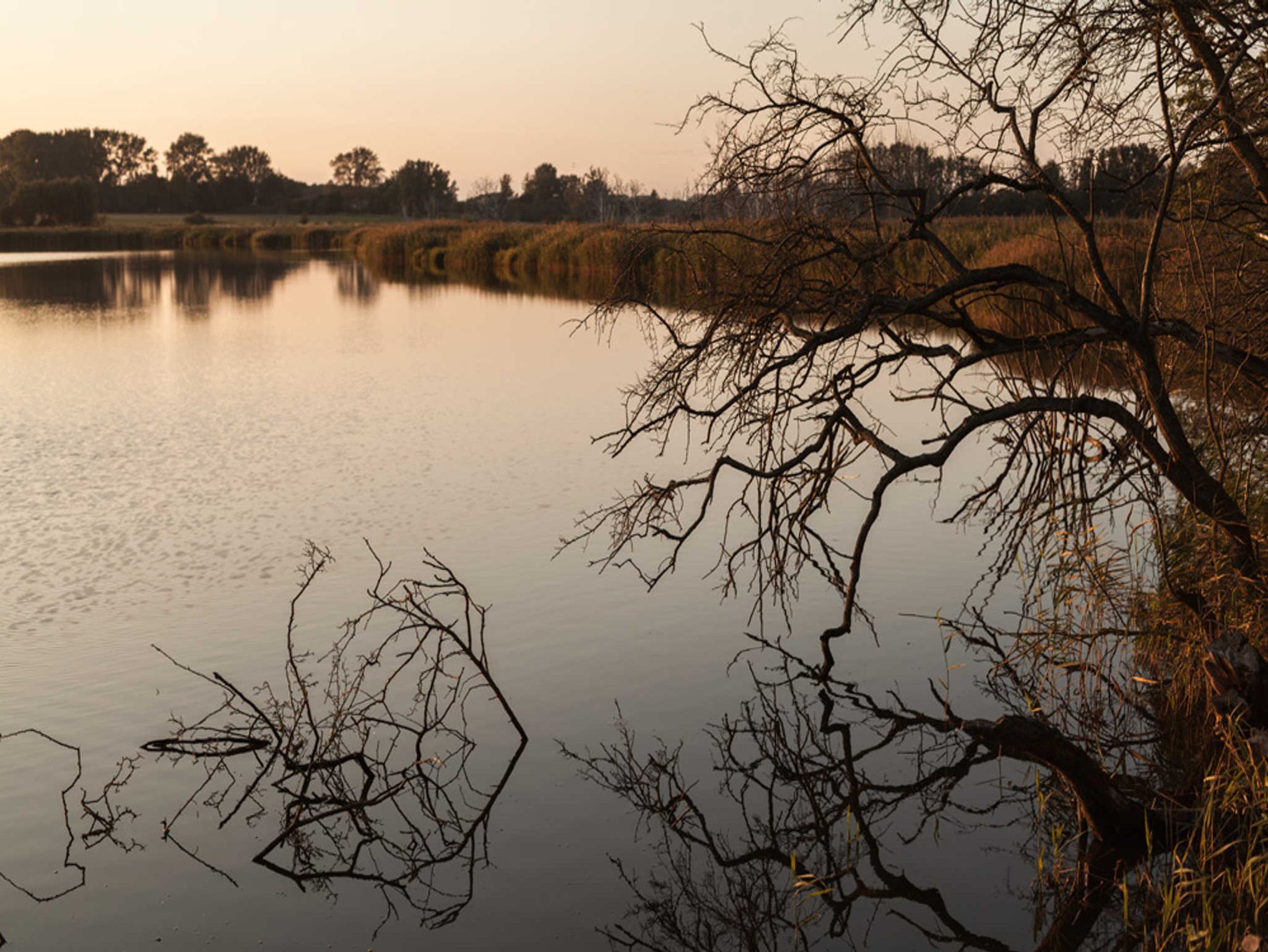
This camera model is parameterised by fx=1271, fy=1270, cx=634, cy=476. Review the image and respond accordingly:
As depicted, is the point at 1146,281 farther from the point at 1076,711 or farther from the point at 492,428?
the point at 492,428

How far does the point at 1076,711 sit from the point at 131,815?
5028mm

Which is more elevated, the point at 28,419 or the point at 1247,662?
the point at 1247,662

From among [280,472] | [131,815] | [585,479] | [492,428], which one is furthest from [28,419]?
[131,815]

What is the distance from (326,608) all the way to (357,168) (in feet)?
438

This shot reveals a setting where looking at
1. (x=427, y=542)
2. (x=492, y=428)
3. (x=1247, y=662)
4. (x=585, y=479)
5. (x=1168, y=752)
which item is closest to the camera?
(x=1247, y=662)

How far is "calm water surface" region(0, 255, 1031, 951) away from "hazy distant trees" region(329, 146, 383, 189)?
393 feet

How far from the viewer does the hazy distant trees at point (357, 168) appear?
13488cm

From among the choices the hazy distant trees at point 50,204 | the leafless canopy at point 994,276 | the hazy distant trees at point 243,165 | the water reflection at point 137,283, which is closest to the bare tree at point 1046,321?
the leafless canopy at point 994,276

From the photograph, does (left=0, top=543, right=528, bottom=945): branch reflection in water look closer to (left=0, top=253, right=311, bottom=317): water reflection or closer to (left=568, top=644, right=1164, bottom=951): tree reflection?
(left=568, top=644, right=1164, bottom=951): tree reflection

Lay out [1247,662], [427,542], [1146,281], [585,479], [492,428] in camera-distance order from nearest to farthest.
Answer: [1247,662]
[1146,281]
[427,542]
[585,479]
[492,428]

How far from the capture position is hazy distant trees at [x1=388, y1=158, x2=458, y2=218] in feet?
345

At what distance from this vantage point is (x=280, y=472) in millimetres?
13094

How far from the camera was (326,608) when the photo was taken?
8.98 meters

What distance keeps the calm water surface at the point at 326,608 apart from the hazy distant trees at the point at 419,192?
86876 millimetres
